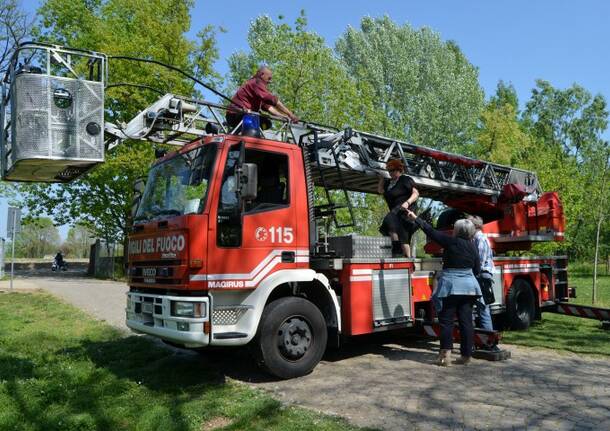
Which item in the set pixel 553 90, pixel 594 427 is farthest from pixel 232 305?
pixel 553 90

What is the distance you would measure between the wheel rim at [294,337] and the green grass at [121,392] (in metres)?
0.64

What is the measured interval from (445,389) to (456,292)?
5.09ft

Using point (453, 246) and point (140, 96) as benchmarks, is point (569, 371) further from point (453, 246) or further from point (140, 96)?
point (140, 96)

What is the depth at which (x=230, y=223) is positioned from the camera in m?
6.21

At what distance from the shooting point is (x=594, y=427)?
15.2 feet

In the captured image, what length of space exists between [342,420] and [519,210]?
25.6 ft

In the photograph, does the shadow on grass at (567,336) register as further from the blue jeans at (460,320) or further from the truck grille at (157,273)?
the truck grille at (157,273)

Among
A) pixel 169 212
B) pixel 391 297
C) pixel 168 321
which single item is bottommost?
pixel 168 321

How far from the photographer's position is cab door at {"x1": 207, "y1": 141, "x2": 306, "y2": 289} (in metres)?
6.07

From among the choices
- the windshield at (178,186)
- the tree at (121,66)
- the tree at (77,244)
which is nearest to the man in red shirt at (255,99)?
the windshield at (178,186)

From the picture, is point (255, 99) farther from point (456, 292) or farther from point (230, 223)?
point (456, 292)

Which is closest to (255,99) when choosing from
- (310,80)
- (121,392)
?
(121,392)

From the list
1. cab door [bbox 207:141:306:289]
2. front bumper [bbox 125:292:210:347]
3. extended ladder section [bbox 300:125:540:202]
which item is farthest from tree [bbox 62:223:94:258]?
cab door [bbox 207:141:306:289]

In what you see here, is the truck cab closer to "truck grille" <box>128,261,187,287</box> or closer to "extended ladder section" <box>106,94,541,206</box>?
"truck grille" <box>128,261,187,287</box>
